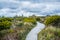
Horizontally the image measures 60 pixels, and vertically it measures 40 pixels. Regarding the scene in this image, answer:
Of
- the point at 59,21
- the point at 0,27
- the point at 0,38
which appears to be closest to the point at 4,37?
the point at 0,38

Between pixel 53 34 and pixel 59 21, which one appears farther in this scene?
pixel 59 21

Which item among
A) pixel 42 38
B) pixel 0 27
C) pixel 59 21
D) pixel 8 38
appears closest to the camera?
pixel 8 38

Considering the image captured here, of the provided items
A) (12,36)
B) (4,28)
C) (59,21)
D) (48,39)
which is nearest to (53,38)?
(48,39)

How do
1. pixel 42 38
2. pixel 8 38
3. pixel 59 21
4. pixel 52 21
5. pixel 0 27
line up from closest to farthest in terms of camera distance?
1. pixel 8 38
2. pixel 42 38
3. pixel 0 27
4. pixel 59 21
5. pixel 52 21

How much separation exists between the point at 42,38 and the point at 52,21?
26.7 ft

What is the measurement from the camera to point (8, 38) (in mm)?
15758

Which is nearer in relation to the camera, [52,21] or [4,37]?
[4,37]

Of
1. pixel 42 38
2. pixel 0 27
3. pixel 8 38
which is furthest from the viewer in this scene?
pixel 0 27

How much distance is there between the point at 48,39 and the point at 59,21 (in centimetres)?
788

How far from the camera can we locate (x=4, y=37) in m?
16.1

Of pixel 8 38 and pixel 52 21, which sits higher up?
pixel 8 38

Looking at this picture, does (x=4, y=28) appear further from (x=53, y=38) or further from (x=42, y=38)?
(x=53, y=38)

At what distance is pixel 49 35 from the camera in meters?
16.7

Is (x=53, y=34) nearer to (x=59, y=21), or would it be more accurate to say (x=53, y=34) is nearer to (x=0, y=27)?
(x=0, y=27)
